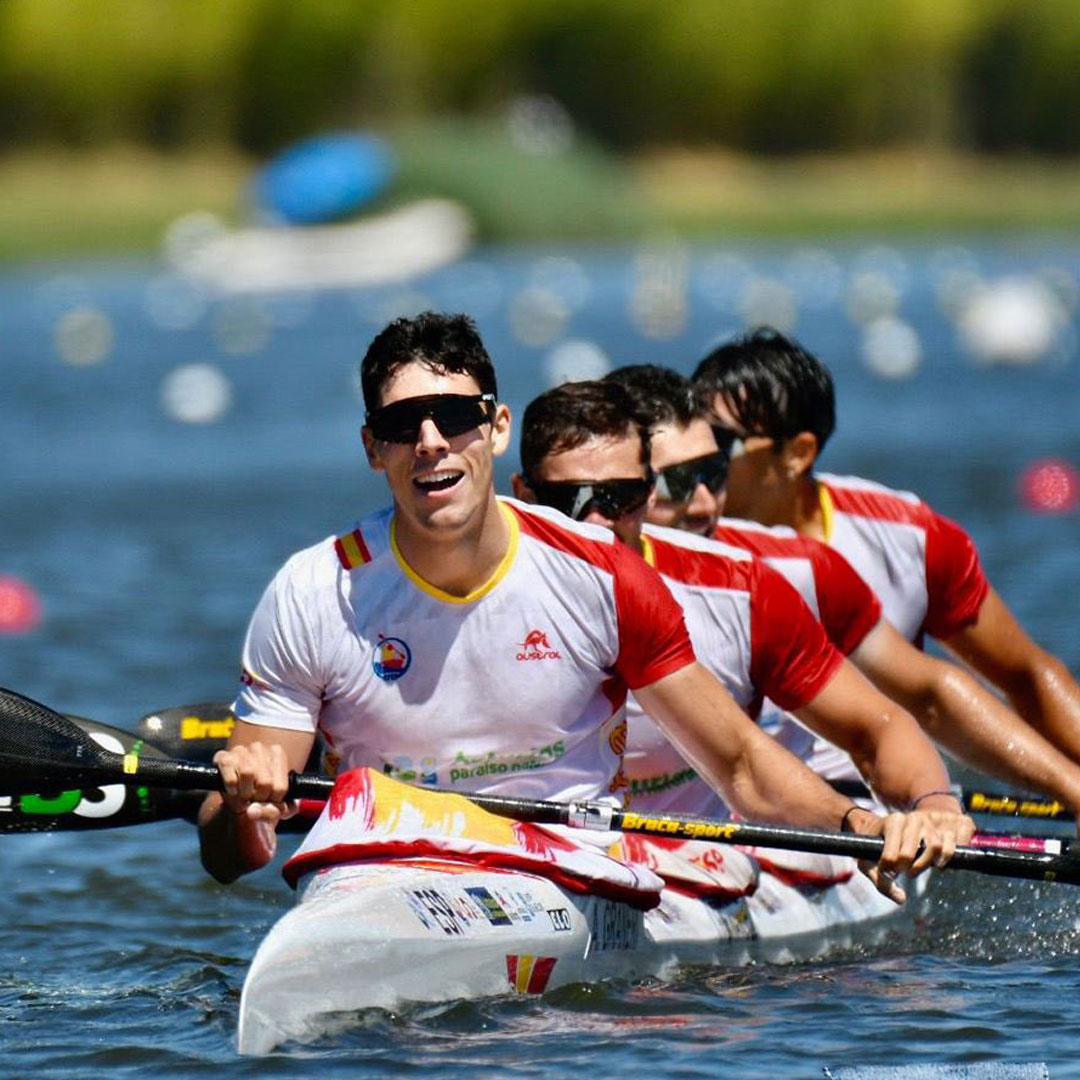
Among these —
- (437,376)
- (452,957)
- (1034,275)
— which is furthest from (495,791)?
(1034,275)

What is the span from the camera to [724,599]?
624 cm

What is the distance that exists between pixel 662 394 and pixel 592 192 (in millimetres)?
54324

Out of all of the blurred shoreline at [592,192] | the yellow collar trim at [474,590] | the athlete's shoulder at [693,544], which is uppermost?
the blurred shoreline at [592,192]

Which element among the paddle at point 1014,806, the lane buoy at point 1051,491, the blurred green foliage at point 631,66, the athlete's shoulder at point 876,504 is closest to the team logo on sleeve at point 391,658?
the paddle at point 1014,806

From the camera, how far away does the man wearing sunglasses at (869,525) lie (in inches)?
289

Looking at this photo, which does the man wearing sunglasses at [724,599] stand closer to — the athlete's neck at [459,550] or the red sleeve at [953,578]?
the athlete's neck at [459,550]

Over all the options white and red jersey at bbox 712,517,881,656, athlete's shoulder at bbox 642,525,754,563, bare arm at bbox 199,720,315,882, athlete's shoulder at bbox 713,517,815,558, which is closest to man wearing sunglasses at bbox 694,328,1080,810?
athlete's shoulder at bbox 713,517,815,558

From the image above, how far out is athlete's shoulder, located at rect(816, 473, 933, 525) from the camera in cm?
749

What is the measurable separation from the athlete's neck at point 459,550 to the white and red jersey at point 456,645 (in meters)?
0.02

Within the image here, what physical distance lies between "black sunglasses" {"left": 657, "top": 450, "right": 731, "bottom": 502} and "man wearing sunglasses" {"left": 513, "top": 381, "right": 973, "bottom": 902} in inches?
14.3

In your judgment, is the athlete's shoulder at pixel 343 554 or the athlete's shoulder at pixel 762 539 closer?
the athlete's shoulder at pixel 343 554

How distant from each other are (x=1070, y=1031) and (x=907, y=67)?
217 feet

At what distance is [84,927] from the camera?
25.5 feet

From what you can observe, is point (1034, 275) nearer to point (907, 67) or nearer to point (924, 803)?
point (907, 67)
